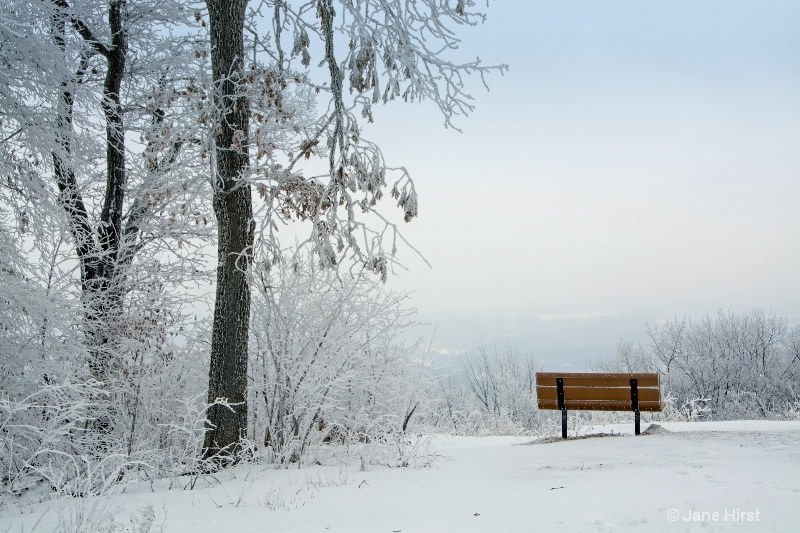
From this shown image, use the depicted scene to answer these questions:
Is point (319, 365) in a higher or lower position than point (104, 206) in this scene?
lower

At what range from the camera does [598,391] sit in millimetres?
9109

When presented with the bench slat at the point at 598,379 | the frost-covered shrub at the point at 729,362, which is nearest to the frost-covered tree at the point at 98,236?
the bench slat at the point at 598,379

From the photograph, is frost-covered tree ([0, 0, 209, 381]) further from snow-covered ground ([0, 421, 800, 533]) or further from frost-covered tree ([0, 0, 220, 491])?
snow-covered ground ([0, 421, 800, 533])

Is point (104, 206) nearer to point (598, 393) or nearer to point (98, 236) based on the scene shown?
point (98, 236)

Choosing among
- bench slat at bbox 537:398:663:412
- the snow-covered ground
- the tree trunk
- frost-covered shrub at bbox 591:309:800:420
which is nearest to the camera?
the snow-covered ground

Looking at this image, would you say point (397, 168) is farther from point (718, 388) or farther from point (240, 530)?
point (718, 388)

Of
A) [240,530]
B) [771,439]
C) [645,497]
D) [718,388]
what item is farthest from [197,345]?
[718,388]

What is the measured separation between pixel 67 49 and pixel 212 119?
3.47 metres

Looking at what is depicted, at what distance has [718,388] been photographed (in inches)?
1242

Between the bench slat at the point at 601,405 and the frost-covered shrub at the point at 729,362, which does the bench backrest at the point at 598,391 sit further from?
the frost-covered shrub at the point at 729,362

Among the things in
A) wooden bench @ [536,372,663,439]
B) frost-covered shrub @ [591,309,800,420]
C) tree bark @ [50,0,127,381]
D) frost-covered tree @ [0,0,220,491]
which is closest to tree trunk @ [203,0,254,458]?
frost-covered tree @ [0,0,220,491]

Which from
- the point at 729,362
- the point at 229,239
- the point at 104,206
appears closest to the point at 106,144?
the point at 104,206

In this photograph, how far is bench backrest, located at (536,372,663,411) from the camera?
29.0ft

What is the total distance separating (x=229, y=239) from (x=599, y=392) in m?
5.82
